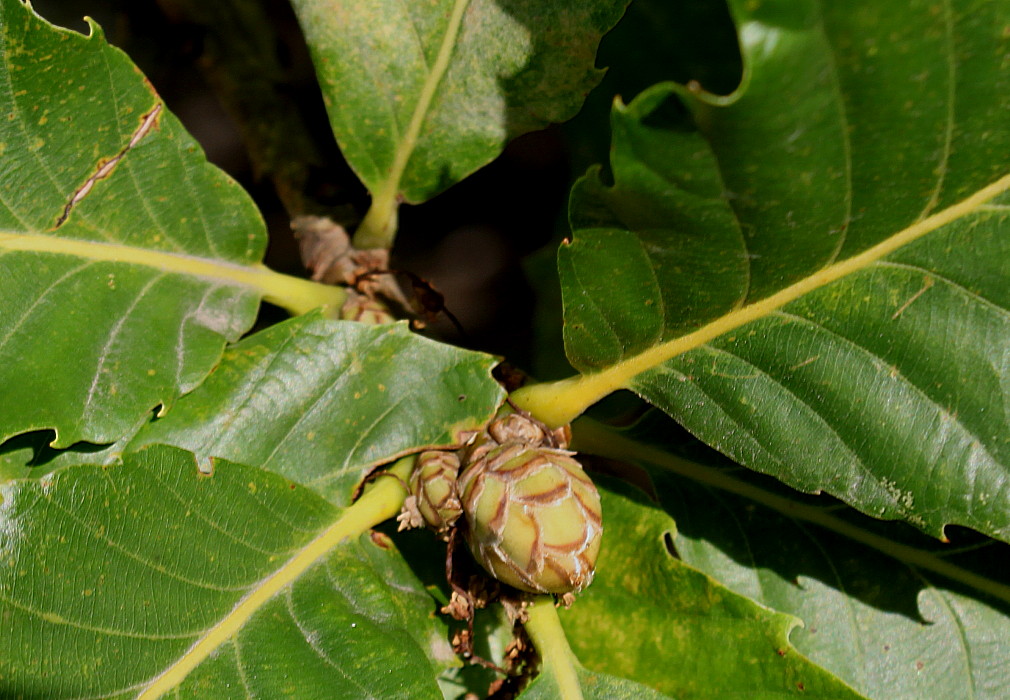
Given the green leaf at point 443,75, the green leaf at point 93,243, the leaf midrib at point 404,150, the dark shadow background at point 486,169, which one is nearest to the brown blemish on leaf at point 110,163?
the green leaf at point 93,243

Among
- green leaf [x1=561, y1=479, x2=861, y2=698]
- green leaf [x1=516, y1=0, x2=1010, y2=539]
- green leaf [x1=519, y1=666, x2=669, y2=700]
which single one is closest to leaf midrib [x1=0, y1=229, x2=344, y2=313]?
green leaf [x1=516, y1=0, x2=1010, y2=539]

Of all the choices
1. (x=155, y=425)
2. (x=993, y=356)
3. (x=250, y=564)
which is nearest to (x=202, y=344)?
(x=155, y=425)

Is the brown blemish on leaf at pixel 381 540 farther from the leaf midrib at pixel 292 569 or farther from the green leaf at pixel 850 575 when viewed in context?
the green leaf at pixel 850 575

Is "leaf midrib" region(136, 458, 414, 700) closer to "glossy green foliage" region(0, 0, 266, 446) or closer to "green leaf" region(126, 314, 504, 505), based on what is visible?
"green leaf" region(126, 314, 504, 505)

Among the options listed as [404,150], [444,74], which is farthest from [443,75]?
[404,150]

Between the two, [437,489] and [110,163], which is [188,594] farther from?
[110,163]

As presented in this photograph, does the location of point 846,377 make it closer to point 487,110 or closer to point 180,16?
point 487,110

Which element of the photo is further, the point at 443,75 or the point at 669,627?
the point at 443,75
